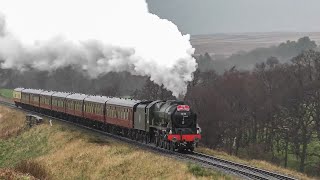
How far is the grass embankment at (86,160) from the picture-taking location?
26.1 m

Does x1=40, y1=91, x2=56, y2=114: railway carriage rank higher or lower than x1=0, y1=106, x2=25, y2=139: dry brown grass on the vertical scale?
higher

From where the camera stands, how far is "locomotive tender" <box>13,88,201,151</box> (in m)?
32.5

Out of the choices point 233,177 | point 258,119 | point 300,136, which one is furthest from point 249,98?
point 233,177

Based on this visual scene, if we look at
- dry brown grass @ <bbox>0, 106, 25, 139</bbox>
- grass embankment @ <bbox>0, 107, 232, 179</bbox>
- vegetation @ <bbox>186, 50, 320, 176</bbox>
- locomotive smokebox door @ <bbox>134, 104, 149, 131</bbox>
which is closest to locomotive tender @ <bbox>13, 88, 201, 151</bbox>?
locomotive smokebox door @ <bbox>134, 104, 149, 131</bbox>

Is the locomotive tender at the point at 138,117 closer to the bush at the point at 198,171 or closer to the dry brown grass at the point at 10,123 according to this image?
the dry brown grass at the point at 10,123

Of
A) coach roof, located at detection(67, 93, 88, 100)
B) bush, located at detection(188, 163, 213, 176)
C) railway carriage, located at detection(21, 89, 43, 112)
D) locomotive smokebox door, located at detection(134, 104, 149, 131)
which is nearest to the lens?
bush, located at detection(188, 163, 213, 176)

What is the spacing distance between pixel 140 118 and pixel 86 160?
6.30 meters

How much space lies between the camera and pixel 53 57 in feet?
201

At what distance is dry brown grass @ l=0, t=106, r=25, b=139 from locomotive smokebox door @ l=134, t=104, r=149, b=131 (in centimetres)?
1965

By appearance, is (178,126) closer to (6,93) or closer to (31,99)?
(31,99)

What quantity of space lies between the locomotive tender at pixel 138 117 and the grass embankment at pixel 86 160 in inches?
90.8

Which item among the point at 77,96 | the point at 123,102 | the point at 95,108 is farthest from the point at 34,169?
the point at 77,96

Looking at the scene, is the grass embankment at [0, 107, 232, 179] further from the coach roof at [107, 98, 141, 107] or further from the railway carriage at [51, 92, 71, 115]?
Result: the railway carriage at [51, 92, 71, 115]

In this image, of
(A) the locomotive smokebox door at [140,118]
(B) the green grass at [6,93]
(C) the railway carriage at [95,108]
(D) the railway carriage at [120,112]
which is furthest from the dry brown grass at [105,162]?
(B) the green grass at [6,93]
